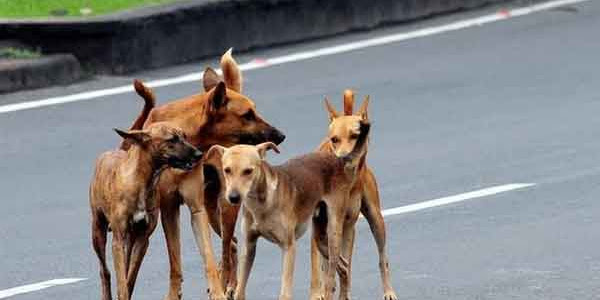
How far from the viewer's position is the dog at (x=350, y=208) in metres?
10.4

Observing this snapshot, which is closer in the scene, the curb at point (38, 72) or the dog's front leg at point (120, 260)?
the dog's front leg at point (120, 260)

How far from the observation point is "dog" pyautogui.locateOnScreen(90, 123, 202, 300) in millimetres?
9727

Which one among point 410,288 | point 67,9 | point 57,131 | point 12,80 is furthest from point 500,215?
point 67,9

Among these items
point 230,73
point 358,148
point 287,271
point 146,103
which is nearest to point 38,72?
point 230,73

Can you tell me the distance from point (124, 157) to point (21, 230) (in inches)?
109

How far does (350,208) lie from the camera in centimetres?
1044

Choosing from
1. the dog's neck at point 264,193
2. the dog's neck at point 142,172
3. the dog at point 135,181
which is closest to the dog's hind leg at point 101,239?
the dog at point 135,181

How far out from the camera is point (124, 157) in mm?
9914

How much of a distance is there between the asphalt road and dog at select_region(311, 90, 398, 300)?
384 mm

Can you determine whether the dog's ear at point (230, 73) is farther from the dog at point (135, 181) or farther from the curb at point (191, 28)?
the curb at point (191, 28)

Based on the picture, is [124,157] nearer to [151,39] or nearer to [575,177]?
[575,177]

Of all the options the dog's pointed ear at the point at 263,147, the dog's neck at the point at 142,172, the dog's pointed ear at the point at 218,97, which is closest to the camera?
the dog's pointed ear at the point at 263,147

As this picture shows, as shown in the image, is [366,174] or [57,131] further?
[57,131]

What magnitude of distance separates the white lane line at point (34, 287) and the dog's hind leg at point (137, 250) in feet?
3.35
